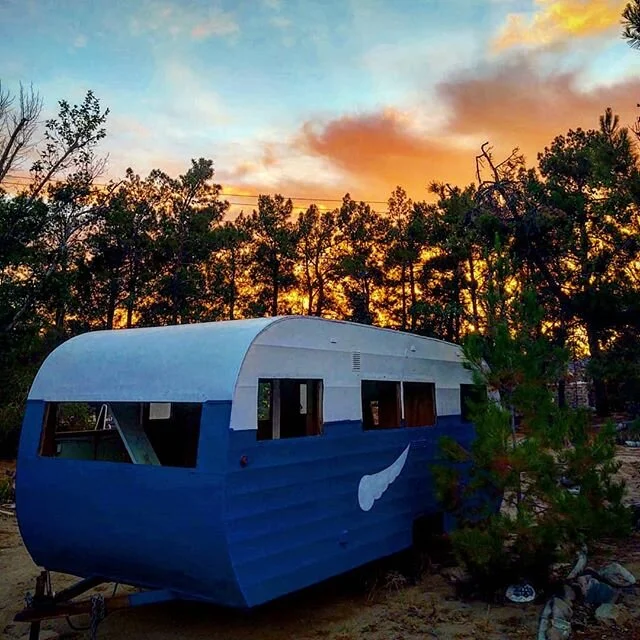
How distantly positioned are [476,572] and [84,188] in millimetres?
17482

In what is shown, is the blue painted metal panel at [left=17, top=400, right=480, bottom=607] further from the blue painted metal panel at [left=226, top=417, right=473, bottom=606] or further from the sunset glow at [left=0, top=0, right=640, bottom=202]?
the sunset glow at [left=0, top=0, right=640, bottom=202]

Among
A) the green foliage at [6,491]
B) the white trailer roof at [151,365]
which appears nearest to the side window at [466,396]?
the white trailer roof at [151,365]

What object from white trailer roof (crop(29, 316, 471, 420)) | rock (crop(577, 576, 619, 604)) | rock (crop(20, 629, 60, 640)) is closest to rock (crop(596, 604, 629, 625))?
rock (crop(577, 576, 619, 604))

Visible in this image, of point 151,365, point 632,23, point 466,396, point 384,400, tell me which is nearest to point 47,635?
point 151,365

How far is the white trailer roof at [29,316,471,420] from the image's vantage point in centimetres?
477

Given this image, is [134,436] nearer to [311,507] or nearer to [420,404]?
[311,507]

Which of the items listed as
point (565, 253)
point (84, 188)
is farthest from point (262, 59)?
point (84, 188)

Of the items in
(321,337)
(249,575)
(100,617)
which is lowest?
(100,617)

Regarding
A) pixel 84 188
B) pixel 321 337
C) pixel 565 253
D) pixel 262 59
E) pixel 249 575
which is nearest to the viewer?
pixel 249 575

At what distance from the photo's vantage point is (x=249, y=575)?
447 centimetres

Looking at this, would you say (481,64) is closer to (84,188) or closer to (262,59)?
A: (262,59)

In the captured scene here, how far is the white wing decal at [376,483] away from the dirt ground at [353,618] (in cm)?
117

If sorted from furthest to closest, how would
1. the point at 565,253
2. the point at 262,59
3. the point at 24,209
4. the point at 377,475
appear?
the point at 24,209 → the point at 565,253 → the point at 262,59 → the point at 377,475

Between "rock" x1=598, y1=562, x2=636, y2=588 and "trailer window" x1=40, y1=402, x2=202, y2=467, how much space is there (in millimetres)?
4879
